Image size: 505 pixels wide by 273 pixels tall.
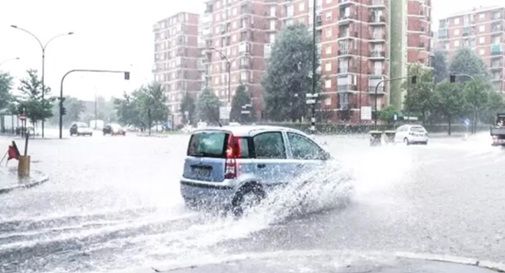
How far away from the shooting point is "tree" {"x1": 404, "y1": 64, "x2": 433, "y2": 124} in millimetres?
63781

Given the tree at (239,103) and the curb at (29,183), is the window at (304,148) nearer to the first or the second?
the curb at (29,183)

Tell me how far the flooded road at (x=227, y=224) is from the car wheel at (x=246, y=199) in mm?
163

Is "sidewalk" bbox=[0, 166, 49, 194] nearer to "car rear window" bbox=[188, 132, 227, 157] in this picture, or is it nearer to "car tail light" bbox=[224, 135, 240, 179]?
"car rear window" bbox=[188, 132, 227, 157]

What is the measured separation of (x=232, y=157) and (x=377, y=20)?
69.0 m

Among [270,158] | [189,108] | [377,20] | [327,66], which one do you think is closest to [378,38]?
[377,20]

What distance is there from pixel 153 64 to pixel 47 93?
76.5 metres

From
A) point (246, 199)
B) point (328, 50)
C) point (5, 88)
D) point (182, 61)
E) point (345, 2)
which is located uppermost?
point (345, 2)

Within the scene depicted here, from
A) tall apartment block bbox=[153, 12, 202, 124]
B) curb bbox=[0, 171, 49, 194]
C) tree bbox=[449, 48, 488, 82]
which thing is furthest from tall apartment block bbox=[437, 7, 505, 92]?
curb bbox=[0, 171, 49, 194]

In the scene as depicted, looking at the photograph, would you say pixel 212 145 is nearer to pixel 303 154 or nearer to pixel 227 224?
→ pixel 227 224

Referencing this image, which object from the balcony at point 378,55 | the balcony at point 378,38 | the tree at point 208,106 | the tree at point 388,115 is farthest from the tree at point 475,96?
the tree at point 208,106

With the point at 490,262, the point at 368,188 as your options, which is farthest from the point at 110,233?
the point at 368,188

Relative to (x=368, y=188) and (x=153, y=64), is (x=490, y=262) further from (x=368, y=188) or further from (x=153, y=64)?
(x=153, y=64)

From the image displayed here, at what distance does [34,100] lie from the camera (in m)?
52.3

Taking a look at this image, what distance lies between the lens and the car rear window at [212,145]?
9.12 meters
